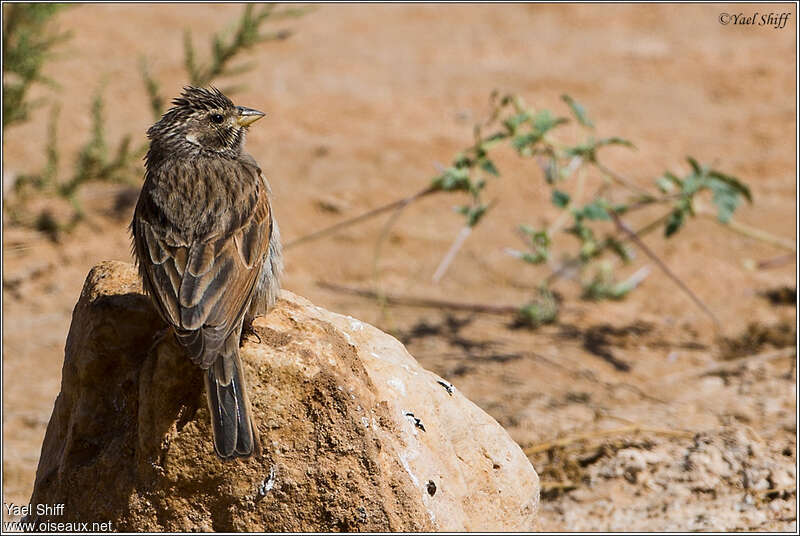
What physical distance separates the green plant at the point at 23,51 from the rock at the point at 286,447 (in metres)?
4.11

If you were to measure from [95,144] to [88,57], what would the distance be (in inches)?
110

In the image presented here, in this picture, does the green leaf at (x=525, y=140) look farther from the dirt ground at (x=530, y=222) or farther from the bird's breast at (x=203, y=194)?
the bird's breast at (x=203, y=194)

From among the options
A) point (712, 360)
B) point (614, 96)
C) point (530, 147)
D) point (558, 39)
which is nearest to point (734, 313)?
point (712, 360)

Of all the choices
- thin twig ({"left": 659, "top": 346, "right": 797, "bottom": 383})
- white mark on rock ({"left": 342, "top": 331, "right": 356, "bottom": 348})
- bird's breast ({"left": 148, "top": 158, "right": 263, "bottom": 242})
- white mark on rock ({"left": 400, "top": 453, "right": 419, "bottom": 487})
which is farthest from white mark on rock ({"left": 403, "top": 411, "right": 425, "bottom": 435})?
thin twig ({"left": 659, "top": 346, "right": 797, "bottom": 383})

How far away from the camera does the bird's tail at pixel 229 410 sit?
345cm

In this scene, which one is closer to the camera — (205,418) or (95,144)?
(205,418)

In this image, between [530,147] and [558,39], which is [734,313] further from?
[558,39]

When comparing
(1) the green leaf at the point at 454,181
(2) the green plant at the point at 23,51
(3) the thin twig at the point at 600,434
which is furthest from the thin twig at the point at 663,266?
(2) the green plant at the point at 23,51

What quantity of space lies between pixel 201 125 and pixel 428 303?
9.03 feet

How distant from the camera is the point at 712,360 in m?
6.50

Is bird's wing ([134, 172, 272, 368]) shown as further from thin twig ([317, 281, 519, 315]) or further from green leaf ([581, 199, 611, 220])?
thin twig ([317, 281, 519, 315])

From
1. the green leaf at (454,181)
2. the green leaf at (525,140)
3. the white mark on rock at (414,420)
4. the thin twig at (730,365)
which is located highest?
the green leaf at (525,140)

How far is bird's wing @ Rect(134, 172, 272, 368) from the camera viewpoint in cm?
361

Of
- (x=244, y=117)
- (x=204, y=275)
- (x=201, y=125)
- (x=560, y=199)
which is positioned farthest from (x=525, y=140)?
(x=204, y=275)
